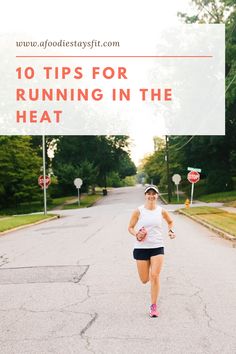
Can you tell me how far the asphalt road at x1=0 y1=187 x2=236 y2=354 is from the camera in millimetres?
5191

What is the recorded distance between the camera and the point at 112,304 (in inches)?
275

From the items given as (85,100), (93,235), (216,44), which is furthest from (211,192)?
(93,235)

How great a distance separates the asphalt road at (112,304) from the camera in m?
5.19

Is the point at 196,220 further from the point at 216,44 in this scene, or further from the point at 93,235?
the point at 216,44

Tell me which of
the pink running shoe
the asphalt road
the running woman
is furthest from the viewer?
the running woman

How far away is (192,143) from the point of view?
5306 cm

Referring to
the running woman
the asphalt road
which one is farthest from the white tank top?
the asphalt road

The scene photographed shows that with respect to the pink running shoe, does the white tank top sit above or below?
above

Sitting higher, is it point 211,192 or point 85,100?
point 85,100

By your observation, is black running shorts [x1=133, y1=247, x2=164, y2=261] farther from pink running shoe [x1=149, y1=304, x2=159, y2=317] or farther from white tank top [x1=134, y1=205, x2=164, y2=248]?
pink running shoe [x1=149, y1=304, x2=159, y2=317]

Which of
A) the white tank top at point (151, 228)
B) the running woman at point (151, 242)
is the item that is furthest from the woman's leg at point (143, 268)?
the white tank top at point (151, 228)

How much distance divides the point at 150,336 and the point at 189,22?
1852 inches

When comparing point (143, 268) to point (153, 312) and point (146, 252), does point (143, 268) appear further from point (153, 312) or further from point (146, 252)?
point (153, 312)

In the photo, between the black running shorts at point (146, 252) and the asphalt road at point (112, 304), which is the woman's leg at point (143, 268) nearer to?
the black running shorts at point (146, 252)
